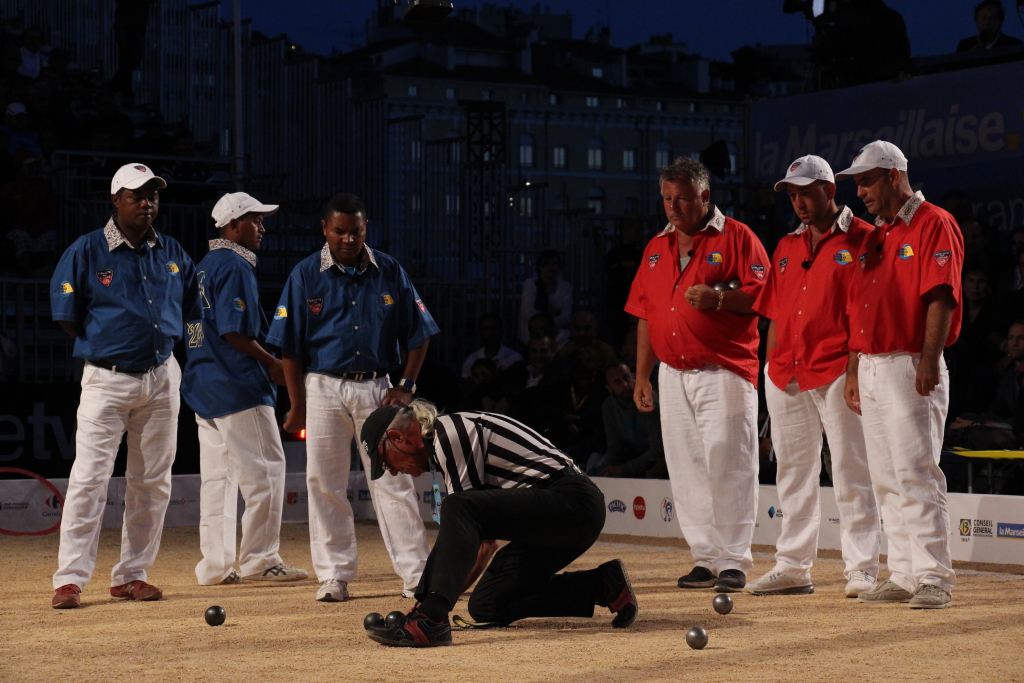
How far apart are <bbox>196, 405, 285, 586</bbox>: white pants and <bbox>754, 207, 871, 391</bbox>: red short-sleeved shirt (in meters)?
2.79

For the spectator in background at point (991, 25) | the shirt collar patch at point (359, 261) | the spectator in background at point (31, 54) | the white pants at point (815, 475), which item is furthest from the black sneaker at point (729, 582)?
the spectator in background at point (31, 54)

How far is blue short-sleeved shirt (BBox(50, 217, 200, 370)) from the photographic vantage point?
22.2 ft

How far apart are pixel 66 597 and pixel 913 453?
4012mm

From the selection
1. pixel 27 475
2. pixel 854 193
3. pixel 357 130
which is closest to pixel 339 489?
pixel 27 475

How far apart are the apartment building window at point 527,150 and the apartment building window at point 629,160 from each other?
5.36 metres

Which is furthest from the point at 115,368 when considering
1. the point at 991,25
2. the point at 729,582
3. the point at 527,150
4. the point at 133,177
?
the point at 527,150

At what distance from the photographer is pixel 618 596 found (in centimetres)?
596

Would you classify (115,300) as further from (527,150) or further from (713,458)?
(527,150)

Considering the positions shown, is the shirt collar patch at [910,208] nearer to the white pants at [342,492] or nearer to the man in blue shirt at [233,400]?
the white pants at [342,492]

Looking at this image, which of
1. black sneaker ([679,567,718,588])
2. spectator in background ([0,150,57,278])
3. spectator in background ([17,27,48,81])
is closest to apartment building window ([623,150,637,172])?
spectator in background ([17,27,48,81])

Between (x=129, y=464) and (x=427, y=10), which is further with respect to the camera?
(x=427, y=10)

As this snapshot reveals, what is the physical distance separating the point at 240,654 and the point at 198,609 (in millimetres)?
1368

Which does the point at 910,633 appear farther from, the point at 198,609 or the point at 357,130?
the point at 357,130

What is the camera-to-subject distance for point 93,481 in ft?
22.1
